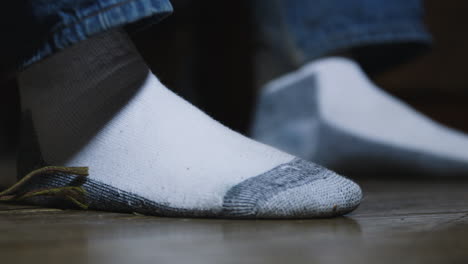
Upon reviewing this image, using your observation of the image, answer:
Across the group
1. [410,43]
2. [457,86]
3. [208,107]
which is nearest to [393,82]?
[457,86]

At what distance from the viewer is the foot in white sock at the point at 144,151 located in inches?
15.8

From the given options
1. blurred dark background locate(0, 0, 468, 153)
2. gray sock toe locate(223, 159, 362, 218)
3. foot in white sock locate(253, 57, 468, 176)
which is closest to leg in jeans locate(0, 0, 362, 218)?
gray sock toe locate(223, 159, 362, 218)

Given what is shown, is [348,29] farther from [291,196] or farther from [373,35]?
[291,196]

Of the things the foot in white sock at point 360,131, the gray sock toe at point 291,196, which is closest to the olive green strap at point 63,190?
the gray sock toe at point 291,196

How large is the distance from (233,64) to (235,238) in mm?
1414

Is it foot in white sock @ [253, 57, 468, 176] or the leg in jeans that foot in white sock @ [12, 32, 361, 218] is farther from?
foot in white sock @ [253, 57, 468, 176]

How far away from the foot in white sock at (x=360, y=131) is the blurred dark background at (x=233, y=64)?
396 millimetres

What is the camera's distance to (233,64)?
171 cm

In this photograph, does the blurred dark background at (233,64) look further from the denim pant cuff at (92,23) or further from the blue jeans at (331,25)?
the denim pant cuff at (92,23)

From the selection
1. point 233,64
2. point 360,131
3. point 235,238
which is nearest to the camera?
point 235,238

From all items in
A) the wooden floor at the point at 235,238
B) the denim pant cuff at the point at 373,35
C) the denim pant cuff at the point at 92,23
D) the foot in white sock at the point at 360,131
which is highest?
the denim pant cuff at the point at 373,35

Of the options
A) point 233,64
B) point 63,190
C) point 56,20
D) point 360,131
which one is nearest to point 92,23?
point 56,20

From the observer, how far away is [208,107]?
179 cm

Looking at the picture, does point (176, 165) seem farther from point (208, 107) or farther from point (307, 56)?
point (208, 107)
